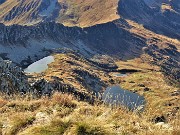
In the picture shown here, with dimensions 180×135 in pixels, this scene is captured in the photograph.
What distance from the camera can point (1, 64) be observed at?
42656 mm

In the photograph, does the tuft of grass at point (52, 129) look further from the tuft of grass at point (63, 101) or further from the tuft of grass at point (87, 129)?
the tuft of grass at point (63, 101)

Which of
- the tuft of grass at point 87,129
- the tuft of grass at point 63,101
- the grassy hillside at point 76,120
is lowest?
the tuft of grass at point 63,101

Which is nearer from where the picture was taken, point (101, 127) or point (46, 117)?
point (101, 127)

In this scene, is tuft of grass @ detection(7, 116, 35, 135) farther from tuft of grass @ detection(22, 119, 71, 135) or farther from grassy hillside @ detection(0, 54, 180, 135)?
tuft of grass @ detection(22, 119, 71, 135)

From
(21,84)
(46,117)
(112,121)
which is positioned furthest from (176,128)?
(21,84)

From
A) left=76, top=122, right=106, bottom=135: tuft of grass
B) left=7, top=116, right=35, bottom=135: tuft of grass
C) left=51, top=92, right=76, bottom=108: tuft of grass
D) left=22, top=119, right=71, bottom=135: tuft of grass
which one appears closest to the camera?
left=76, top=122, right=106, bottom=135: tuft of grass

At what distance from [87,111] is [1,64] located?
101 ft

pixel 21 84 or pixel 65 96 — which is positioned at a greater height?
pixel 65 96

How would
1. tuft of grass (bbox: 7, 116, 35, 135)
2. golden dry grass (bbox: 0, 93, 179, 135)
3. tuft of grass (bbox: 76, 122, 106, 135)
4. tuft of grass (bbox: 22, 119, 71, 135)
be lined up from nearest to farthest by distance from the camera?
tuft of grass (bbox: 76, 122, 106, 135), golden dry grass (bbox: 0, 93, 179, 135), tuft of grass (bbox: 22, 119, 71, 135), tuft of grass (bbox: 7, 116, 35, 135)

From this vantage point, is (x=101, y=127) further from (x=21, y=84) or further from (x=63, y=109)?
(x=21, y=84)

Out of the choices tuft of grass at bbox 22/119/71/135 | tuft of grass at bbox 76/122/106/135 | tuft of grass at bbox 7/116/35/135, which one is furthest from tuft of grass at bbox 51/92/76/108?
tuft of grass at bbox 76/122/106/135

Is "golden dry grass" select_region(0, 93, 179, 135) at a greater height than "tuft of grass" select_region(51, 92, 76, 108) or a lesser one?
greater

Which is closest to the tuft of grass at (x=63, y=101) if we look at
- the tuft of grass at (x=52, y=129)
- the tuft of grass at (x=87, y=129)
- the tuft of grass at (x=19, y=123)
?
the tuft of grass at (x=19, y=123)

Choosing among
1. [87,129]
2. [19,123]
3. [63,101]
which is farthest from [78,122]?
[63,101]
